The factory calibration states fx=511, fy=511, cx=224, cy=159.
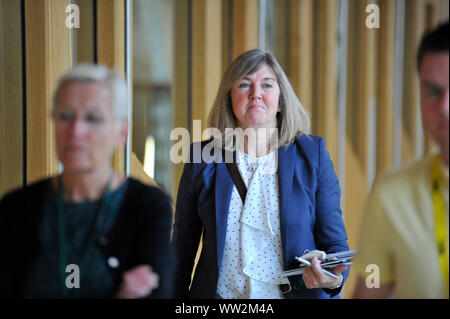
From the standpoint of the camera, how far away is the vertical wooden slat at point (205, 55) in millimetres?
2449

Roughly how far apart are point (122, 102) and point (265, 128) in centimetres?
59

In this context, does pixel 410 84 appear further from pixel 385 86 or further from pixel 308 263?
pixel 308 263

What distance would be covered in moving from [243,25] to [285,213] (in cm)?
150

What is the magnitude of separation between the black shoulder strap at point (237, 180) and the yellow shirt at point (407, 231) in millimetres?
506

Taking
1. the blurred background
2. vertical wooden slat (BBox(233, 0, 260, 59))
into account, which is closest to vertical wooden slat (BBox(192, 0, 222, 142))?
the blurred background

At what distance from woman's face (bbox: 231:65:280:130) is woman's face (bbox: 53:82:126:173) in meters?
0.52

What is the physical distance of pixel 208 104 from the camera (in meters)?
2.54

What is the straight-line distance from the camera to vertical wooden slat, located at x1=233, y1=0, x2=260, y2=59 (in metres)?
2.81

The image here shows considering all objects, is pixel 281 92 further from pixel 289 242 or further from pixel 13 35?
pixel 13 35

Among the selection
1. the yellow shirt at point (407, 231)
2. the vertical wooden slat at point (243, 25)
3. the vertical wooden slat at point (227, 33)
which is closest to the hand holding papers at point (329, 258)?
the yellow shirt at point (407, 231)

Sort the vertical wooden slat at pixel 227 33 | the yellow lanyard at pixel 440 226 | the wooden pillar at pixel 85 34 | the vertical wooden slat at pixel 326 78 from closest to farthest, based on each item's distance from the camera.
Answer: the yellow lanyard at pixel 440 226 → the wooden pillar at pixel 85 34 → the vertical wooden slat at pixel 227 33 → the vertical wooden slat at pixel 326 78

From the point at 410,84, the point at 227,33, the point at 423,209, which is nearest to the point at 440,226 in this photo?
the point at 423,209

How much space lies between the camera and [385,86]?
7.25 ft

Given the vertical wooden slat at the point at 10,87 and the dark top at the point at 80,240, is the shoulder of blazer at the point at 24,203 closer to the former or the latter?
the dark top at the point at 80,240
